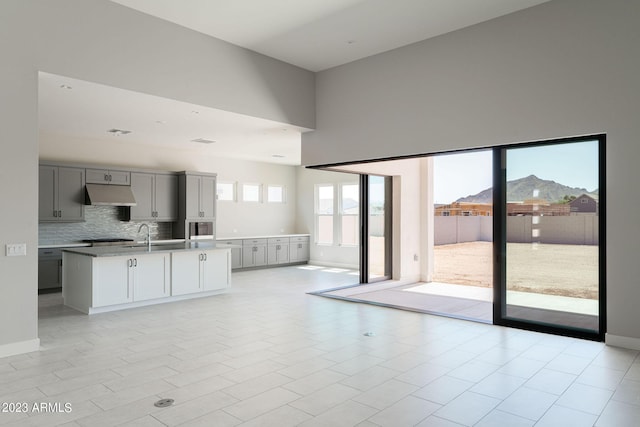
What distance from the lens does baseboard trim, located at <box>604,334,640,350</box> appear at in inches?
185

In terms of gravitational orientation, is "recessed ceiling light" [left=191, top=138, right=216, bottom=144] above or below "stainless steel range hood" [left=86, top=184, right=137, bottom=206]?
above

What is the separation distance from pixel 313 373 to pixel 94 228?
724 centimetres

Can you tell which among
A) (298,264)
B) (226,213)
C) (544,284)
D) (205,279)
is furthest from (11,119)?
(298,264)

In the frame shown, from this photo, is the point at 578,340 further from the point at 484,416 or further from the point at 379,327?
the point at 484,416

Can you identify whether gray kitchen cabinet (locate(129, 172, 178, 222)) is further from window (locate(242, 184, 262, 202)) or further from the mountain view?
the mountain view

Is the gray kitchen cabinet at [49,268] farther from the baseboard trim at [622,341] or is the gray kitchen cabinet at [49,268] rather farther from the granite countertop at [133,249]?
the baseboard trim at [622,341]

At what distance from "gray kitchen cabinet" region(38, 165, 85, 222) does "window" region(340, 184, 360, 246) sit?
637 cm

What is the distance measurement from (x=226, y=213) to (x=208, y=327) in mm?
6426

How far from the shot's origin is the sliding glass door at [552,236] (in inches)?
201

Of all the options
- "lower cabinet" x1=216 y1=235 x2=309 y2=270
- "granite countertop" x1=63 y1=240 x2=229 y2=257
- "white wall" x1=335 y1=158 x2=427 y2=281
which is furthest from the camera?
"lower cabinet" x1=216 y1=235 x2=309 y2=270

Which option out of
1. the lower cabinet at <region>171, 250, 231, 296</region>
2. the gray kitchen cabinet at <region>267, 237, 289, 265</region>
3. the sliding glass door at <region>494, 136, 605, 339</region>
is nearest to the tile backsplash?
the gray kitchen cabinet at <region>267, 237, 289, 265</region>

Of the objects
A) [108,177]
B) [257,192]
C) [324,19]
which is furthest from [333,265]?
[324,19]

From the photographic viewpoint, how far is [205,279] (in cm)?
771

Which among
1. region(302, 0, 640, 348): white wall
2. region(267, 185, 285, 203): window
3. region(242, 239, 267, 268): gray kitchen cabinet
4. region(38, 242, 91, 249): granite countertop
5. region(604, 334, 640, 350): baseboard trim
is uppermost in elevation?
region(302, 0, 640, 348): white wall
